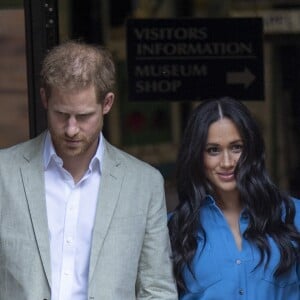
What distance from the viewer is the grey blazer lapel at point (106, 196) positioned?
397cm

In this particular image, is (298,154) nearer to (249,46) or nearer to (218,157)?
(249,46)

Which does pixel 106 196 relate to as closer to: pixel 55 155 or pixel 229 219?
pixel 55 155

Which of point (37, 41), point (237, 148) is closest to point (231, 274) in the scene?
point (237, 148)

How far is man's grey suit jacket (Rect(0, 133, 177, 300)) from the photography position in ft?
12.9

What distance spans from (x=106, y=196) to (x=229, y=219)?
59 cm

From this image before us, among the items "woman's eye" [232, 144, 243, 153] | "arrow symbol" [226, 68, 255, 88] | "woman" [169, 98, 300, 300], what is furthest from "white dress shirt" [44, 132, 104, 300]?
"arrow symbol" [226, 68, 255, 88]

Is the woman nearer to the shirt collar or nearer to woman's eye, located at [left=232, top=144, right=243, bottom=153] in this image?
woman's eye, located at [left=232, top=144, right=243, bottom=153]

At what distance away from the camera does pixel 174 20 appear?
21.0ft

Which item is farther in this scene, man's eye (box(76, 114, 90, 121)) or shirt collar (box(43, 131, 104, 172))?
shirt collar (box(43, 131, 104, 172))

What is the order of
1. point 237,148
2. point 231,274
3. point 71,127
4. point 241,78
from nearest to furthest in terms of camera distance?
point 71,127, point 231,274, point 237,148, point 241,78

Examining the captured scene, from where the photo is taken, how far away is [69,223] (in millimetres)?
3986

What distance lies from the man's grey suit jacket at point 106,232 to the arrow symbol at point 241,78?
215 cm

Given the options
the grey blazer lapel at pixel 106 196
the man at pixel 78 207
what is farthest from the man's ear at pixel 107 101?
the grey blazer lapel at pixel 106 196

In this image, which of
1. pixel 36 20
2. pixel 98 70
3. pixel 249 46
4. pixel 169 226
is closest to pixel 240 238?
pixel 169 226
